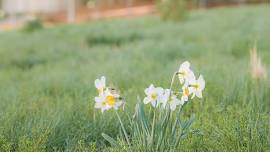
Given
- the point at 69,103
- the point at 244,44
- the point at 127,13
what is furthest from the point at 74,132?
the point at 127,13

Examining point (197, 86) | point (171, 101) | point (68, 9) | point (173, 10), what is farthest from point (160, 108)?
point (68, 9)

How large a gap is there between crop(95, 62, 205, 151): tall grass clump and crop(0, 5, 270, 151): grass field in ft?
0.40

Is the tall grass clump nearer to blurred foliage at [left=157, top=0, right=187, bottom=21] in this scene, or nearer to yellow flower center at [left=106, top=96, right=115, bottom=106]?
yellow flower center at [left=106, top=96, right=115, bottom=106]

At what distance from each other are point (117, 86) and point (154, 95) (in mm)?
1601

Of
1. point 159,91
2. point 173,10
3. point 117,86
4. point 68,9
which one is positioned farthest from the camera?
point 68,9

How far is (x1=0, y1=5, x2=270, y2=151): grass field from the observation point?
2281mm

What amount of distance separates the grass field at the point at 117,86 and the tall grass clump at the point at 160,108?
0.40ft

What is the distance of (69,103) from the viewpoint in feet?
10.2

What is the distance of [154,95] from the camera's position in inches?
77.3

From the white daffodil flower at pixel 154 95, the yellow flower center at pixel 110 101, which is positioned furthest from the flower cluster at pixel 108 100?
the white daffodil flower at pixel 154 95

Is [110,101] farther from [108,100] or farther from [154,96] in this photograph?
[154,96]

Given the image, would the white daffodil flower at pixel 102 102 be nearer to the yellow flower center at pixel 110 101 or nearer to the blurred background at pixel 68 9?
the yellow flower center at pixel 110 101

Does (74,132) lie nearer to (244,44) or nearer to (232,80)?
(232,80)

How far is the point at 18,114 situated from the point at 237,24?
289 inches
